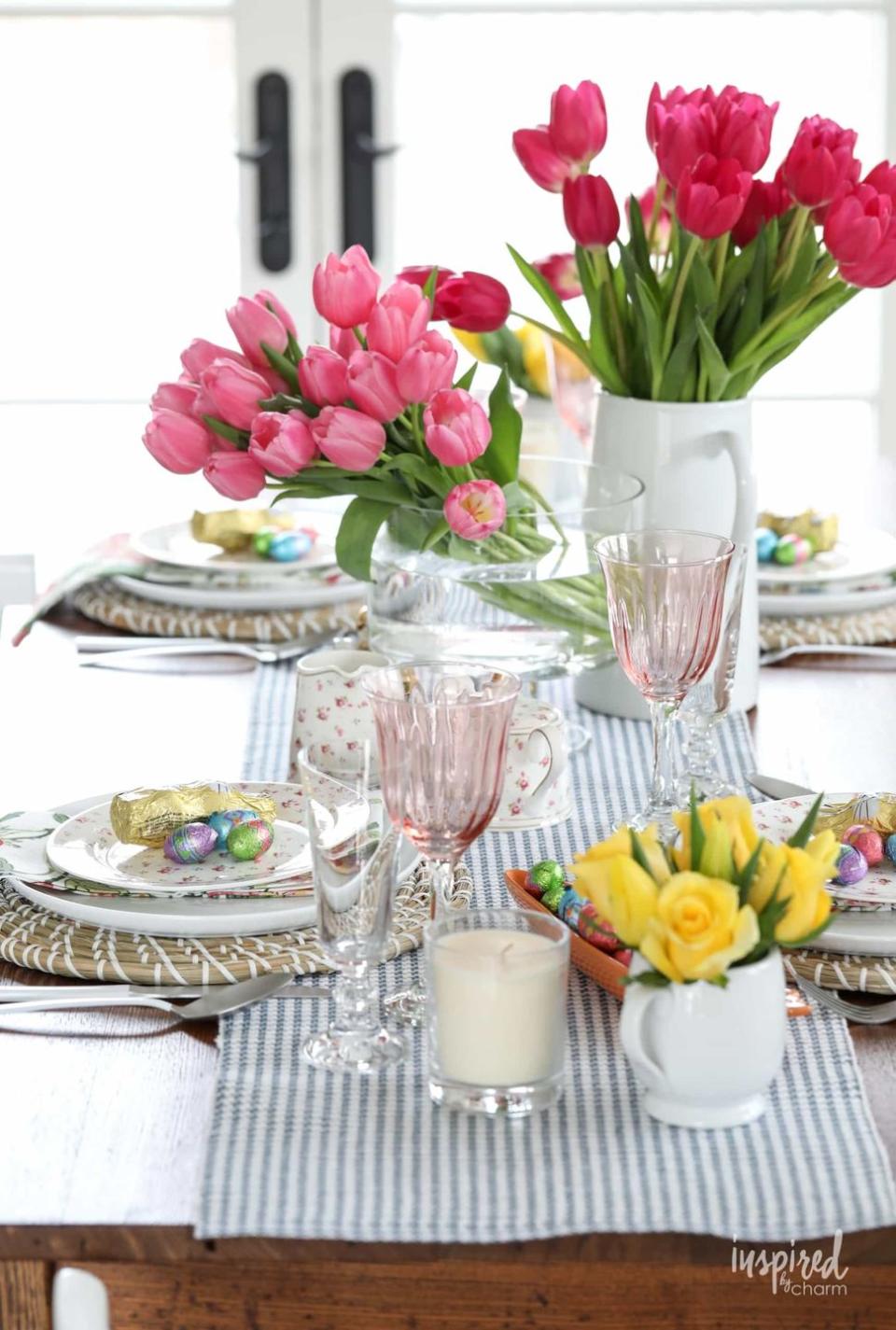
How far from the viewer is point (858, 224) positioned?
120 centimetres

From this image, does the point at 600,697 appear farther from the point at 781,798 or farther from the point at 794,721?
the point at 781,798

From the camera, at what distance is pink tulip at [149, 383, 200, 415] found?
4.01 feet

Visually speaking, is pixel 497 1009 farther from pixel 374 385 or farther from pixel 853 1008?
pixel 374 385

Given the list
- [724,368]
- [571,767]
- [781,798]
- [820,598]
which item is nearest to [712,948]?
[781,798]

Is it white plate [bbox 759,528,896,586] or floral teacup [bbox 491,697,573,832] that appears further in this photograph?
white plate [bbox 759,528,896,586]

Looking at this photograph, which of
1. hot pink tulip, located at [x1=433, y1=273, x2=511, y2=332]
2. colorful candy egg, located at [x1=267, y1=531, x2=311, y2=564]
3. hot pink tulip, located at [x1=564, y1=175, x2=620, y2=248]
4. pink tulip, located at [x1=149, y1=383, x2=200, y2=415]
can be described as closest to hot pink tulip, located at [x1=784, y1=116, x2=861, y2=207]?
hot pink tulip, located at [x1=564, y1=175, x2=620, y2=248]

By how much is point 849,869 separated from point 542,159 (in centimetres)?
62

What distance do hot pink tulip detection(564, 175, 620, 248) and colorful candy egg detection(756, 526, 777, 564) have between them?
49cm

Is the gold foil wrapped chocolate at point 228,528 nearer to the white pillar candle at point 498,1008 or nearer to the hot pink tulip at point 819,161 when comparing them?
the hot pink tulip at point 819,161

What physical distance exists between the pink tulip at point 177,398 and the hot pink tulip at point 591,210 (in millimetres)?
302

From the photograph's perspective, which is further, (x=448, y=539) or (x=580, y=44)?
(x=580, y=44)

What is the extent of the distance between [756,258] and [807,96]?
235cm

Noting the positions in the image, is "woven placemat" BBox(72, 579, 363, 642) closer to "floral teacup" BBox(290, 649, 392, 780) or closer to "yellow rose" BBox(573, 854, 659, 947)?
"floral teacup" BBox(290, 649, 392, 780)

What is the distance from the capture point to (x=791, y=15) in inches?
132
